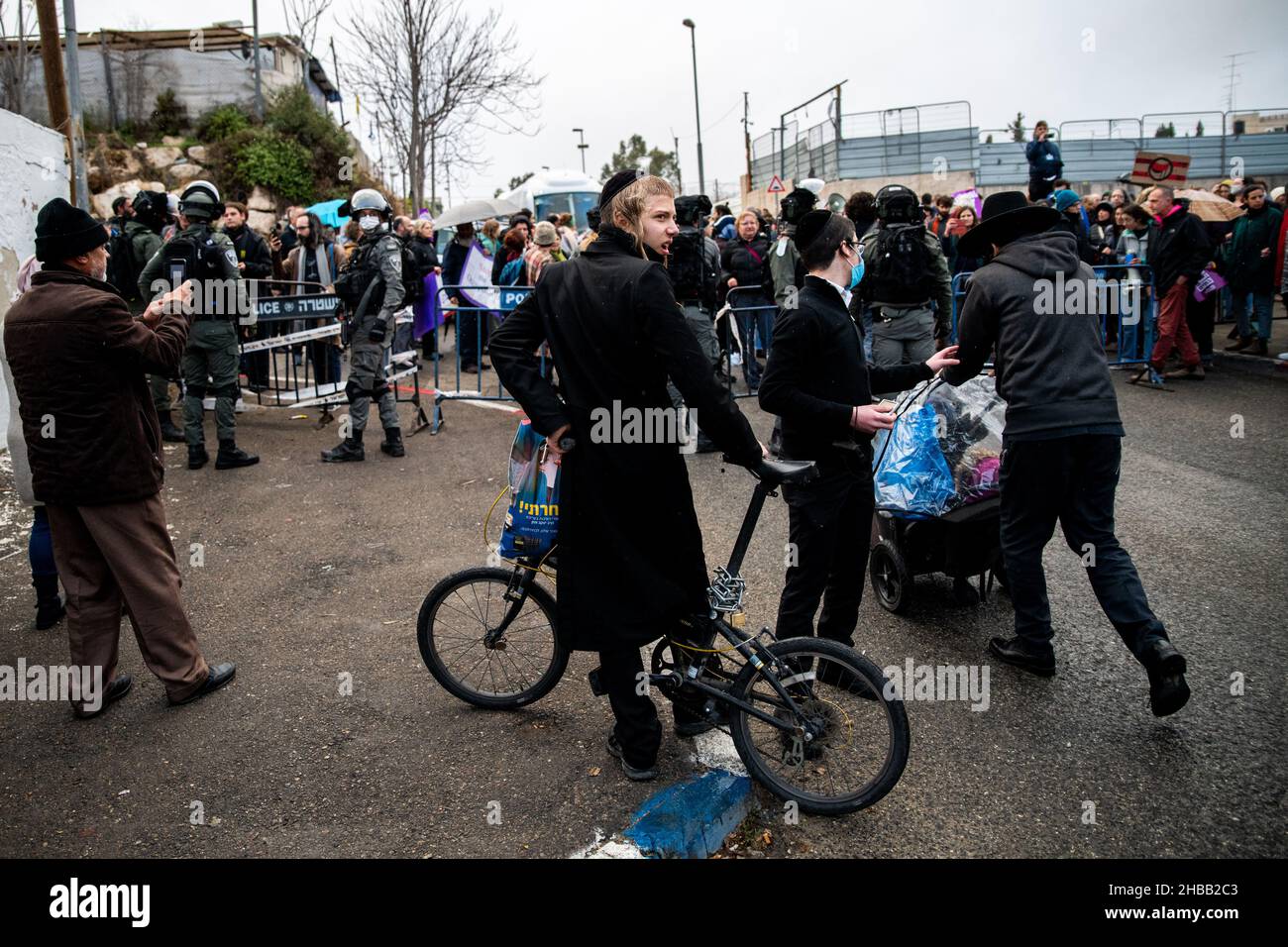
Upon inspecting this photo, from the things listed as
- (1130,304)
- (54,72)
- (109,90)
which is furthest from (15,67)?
(1130,304)

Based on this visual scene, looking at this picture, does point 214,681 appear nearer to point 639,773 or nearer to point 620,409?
point 639,773

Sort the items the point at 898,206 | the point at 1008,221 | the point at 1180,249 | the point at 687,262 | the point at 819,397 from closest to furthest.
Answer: the point at 819,397 < the point at 1008,221 < the point at 898,206 < the point at 687,262 < the point at 1180,249

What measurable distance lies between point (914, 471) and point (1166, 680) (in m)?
1.45

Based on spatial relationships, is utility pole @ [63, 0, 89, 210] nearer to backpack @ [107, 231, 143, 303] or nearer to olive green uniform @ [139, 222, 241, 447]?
backpack @ [107, 231, 143, 303]

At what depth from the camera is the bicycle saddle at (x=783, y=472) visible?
3146 millimetres

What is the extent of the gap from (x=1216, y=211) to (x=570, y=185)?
1626 cm

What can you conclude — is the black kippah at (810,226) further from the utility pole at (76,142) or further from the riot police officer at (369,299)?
the utility pole at (76,142)

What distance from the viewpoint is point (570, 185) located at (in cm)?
Result: 2517

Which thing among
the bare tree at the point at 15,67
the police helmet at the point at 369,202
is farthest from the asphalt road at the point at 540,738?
the bare tree at the point at 15,67

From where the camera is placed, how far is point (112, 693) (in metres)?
4.21

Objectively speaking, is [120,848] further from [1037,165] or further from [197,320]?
[1037,165]

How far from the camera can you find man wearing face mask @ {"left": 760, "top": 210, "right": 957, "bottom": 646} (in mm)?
3680

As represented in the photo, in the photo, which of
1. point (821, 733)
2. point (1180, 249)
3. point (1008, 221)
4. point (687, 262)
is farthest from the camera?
point (1180, 249)

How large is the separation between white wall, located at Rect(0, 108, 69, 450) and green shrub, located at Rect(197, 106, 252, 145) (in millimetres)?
17150
